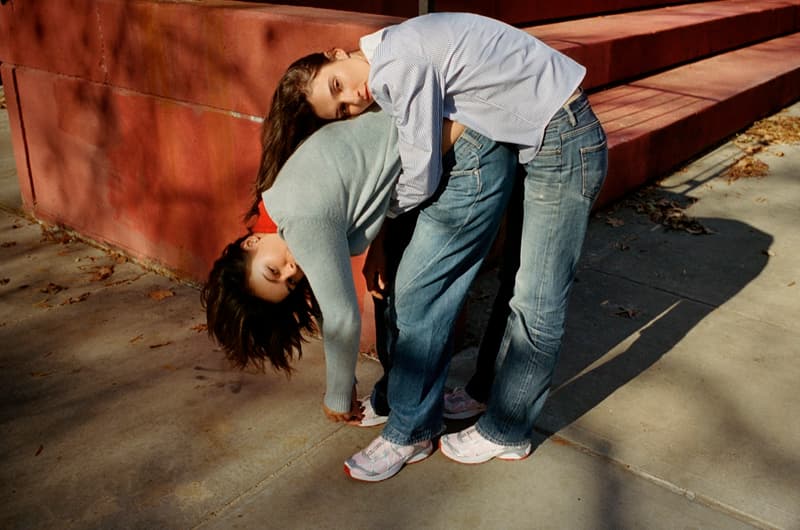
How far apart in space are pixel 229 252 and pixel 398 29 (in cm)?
87

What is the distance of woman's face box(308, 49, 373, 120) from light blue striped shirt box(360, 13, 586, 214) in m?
0.07

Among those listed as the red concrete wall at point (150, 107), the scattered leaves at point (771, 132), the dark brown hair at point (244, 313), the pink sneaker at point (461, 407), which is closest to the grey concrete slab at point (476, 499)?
the pink sneaker at point (461, 407)

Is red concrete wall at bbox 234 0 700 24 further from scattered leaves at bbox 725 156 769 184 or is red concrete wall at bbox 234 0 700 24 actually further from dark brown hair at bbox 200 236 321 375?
dark brown hair at bbox 200 236 321 375

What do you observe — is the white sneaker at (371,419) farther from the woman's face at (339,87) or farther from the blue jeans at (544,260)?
the woman's face at (339,87)

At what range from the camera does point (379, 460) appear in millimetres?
2828

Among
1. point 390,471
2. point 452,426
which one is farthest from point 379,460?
point 452,426

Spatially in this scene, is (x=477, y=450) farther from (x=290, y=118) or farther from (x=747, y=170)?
(x=747, y=170)

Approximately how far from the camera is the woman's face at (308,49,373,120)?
2.38 metres

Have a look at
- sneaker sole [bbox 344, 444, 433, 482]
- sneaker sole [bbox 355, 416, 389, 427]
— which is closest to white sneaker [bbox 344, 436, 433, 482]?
sneaker sole [bbox 344, 444, 433, 482]

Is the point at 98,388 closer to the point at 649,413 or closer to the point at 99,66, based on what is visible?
the point at 99,66

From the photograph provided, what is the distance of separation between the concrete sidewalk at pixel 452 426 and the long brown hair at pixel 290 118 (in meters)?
1.11

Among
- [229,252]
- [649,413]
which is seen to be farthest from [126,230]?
[649,413]

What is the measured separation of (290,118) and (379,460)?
1.22 meters

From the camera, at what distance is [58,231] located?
17.5 ft
